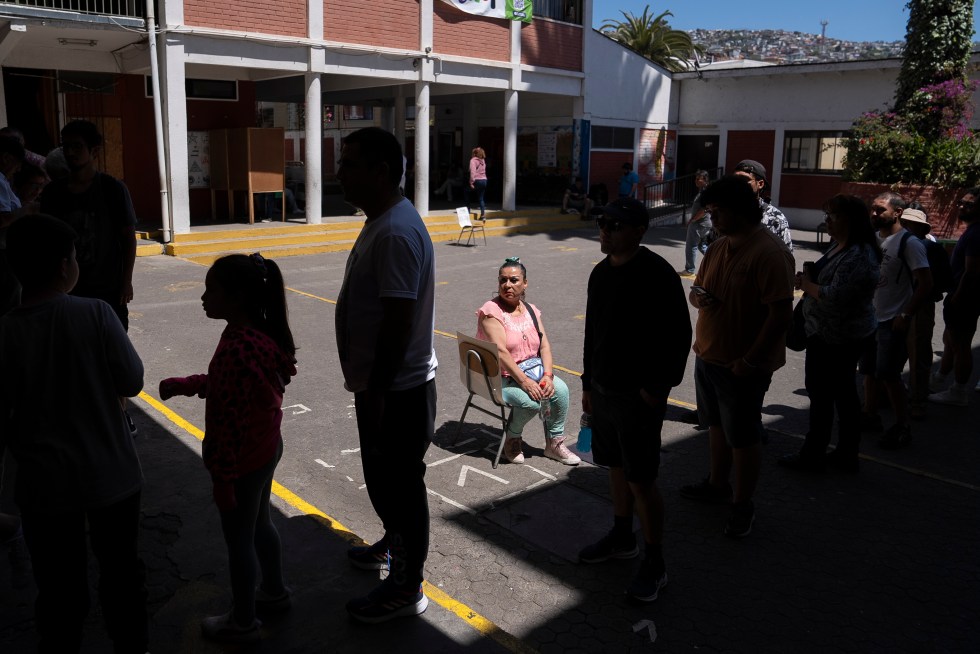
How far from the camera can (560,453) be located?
5320 millimetres

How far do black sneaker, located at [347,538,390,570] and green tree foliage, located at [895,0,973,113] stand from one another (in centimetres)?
1788

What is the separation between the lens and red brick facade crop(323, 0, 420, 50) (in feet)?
53.7

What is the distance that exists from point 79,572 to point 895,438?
519 cm

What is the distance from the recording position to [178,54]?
46.9 feet

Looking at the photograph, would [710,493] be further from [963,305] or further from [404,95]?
[404,95]

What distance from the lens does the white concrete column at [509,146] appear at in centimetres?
2030

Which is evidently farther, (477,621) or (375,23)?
(375,23)

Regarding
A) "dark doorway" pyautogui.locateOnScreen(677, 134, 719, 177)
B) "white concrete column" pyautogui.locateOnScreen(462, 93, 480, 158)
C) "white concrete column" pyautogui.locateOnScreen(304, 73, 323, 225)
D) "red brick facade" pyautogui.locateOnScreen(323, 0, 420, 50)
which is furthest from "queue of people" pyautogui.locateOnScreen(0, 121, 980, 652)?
"dark doorway" pyautogui.locateOnScreen(677, 134, 719, 177)

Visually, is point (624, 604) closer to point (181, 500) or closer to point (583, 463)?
point (583, 463)

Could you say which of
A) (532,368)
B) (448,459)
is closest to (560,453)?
(532,368)

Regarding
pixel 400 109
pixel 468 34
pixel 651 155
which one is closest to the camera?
pixel 468 34

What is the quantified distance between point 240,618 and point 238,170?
14.8 m

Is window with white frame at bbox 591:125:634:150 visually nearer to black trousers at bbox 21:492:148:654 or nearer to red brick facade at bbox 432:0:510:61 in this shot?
red brick facade at bbox 432:0:510:61

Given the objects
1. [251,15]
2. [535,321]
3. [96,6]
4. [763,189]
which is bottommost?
[535,321]
